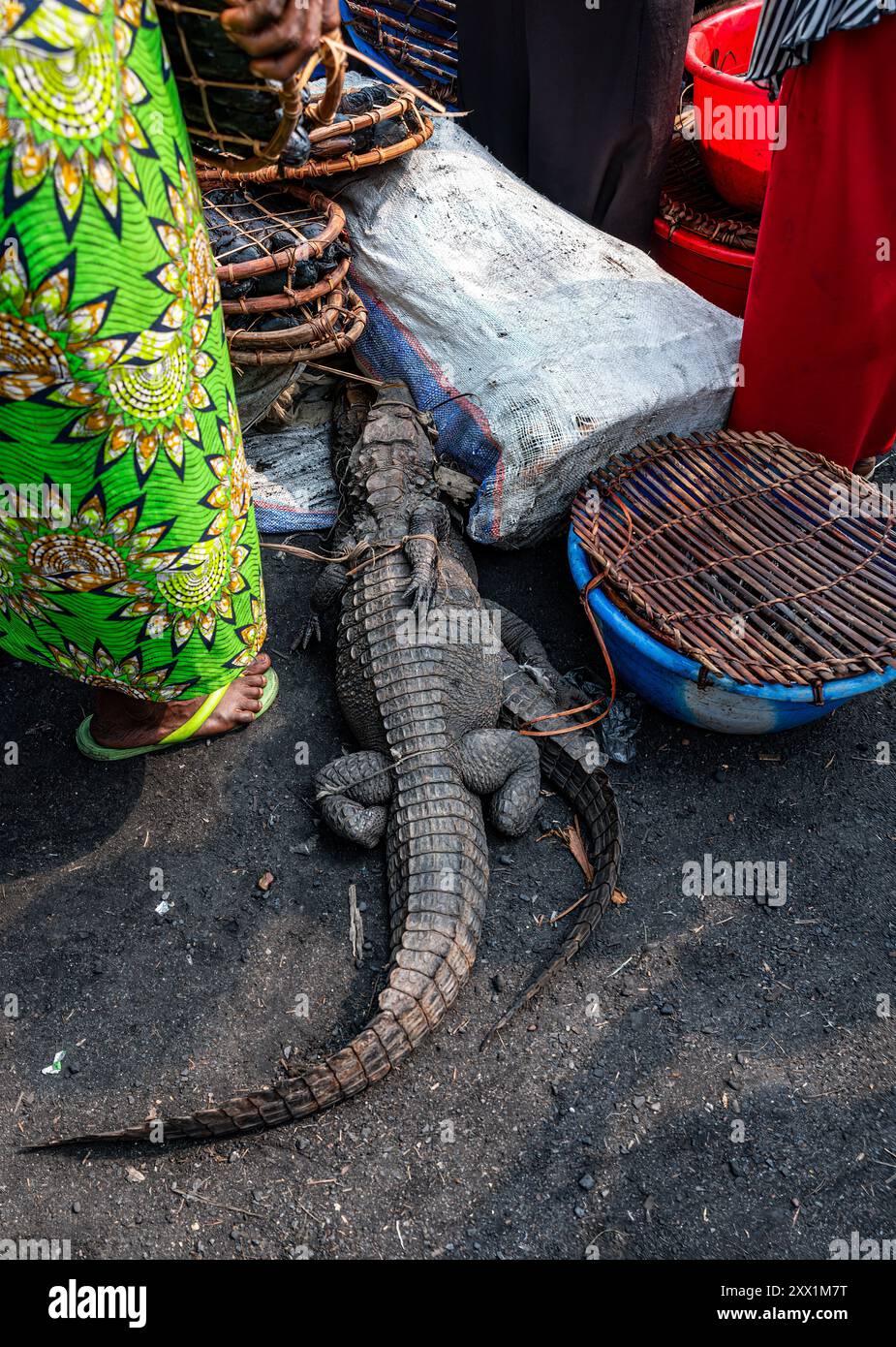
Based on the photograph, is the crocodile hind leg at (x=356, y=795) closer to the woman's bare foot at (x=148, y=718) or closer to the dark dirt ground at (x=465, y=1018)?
the dark dirt ground at (x=465, y=1018)

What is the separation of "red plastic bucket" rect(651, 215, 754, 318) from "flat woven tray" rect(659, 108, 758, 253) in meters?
0.03

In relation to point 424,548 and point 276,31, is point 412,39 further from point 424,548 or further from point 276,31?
point 276,31

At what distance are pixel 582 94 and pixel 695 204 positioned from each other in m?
0.80

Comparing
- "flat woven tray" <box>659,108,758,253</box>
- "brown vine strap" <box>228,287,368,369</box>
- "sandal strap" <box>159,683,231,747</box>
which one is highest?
"flat woven tray" <box>659,108,758,253</box>

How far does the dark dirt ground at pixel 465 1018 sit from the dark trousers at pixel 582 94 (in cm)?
251

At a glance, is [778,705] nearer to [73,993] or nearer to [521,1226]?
[521,1226]

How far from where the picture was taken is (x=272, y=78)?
169cm

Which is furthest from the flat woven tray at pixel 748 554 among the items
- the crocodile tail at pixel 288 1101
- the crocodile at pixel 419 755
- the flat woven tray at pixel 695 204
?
the crocodile tail at pixel 288 1101

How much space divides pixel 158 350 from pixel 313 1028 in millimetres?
1809

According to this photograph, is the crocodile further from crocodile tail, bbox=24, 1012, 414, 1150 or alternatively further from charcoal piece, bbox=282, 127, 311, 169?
charcoal piece, bbox=282, 127, 311, 169

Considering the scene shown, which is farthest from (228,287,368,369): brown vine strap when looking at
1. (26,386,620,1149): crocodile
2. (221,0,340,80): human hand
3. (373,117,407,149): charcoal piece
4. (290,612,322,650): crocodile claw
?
(221,0,340,80): human hand

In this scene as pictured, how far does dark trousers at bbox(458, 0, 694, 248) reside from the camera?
3.73 metres

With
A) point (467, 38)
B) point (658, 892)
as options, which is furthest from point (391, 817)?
point (467, 38)

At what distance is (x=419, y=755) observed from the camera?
2963 mm
